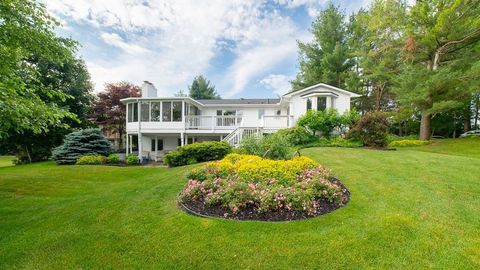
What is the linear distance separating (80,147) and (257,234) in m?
15.7

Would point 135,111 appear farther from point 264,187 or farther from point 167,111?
point 264,187

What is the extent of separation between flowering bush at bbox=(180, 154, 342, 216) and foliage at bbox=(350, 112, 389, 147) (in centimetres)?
799

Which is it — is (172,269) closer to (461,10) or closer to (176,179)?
(176,179)

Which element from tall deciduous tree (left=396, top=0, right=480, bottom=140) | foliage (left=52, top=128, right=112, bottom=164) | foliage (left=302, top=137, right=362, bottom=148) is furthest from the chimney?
tall deciduous tree (left=396, top=0, right=480, bottom=140)

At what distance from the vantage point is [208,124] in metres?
17.8

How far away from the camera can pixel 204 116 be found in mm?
17047

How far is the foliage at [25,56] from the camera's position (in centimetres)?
518

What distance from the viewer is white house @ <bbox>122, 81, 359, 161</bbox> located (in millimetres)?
15945

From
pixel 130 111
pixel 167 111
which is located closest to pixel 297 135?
pixel 167 111

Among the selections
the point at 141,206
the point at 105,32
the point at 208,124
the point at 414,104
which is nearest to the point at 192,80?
the point at 208,124

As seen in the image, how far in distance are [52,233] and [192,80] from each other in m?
34.3

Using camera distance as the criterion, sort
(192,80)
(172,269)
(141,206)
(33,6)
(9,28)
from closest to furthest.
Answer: (172,269) < (141,206) < (9,28) < (33,6) < (192,80)

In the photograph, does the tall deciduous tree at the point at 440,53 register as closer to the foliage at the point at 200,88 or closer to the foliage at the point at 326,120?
the foliage at the point at 326,120

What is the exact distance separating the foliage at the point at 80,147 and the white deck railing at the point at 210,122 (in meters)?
6.05
